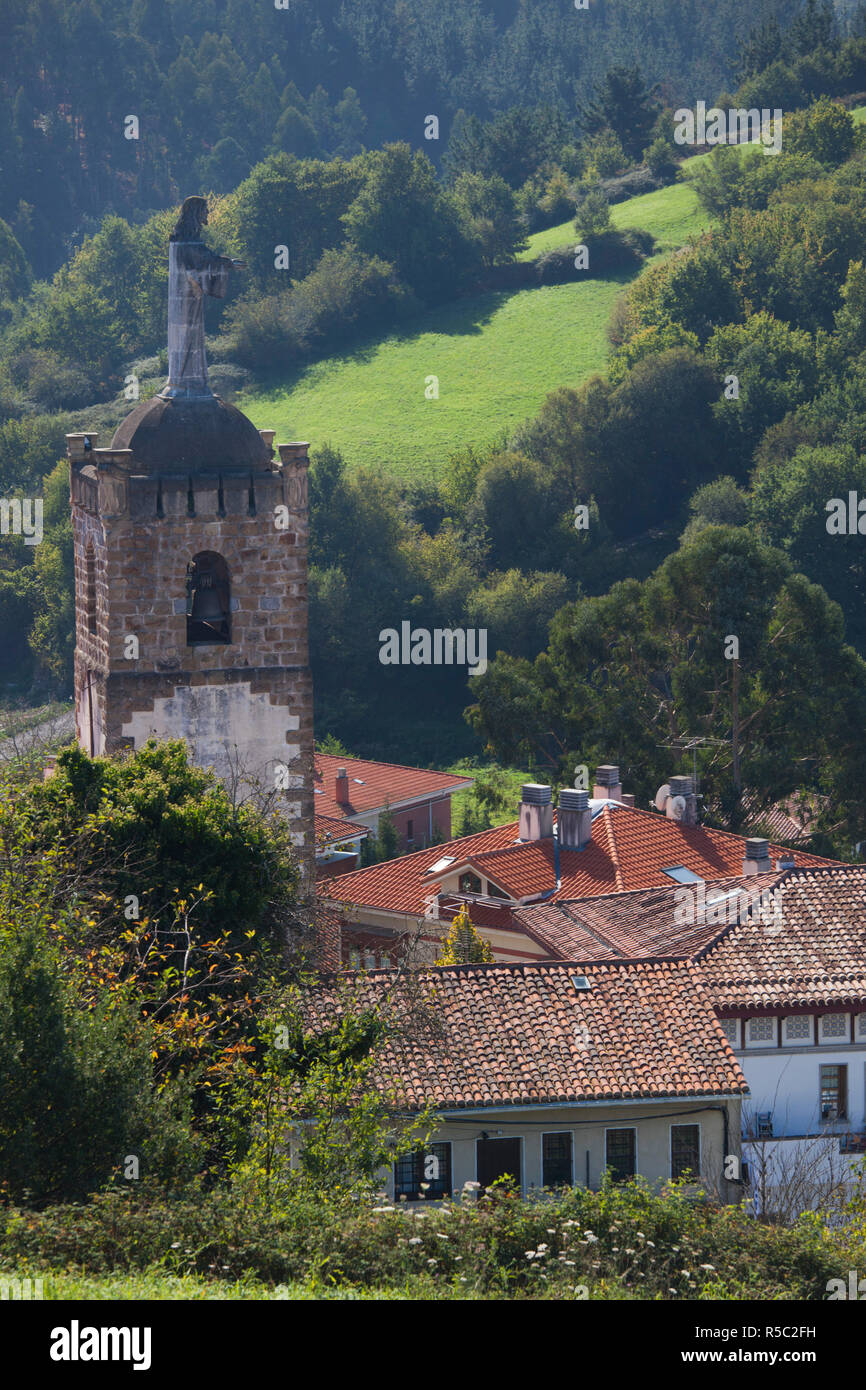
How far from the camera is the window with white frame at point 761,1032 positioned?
33375 mm

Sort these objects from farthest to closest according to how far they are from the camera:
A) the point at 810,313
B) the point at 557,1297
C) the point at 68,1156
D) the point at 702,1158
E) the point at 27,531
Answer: the point at 810,313 < the point at 27,531 < the point at 702,1158 < the point at 68,1156 < the point at 557,1297

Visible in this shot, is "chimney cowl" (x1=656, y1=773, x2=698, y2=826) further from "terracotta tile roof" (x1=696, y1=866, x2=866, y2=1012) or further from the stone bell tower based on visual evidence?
the stone bell tower

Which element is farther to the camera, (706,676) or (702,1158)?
(706,676)

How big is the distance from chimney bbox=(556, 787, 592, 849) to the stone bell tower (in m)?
15.9

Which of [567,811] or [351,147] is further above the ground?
[351,147]

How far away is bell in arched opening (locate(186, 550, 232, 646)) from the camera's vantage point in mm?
31703

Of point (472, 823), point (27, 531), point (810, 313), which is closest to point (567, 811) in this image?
point (472, 823)

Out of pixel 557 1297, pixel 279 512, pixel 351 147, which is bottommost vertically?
pixel 557 1297

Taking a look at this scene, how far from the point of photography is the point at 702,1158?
97.5ft

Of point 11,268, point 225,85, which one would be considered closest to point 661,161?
point 11,268

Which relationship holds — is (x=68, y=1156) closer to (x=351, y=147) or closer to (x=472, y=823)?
(x=472, y=823)

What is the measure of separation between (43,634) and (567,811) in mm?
52436
